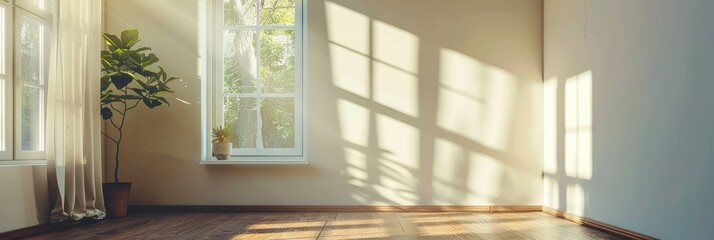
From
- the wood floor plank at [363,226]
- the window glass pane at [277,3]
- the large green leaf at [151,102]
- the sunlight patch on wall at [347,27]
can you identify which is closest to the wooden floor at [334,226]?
the wood floor plank at [363,226]

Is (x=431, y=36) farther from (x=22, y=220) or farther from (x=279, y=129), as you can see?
(x=22, y=220)

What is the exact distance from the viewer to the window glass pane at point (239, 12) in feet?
16.0

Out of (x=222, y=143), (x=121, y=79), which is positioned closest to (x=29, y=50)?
(x=121, y=79)

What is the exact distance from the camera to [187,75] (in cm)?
465

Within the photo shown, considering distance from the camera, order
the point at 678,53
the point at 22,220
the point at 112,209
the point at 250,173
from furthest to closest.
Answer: the point at 250,173
the point at 112,209
the point at 22,220
the point at 678,53

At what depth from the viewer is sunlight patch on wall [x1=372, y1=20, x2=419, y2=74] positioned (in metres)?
4.69

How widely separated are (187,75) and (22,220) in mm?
1630

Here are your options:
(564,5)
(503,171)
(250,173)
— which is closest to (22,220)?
(250,173)

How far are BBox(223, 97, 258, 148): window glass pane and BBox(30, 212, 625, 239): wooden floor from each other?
2.06 ft

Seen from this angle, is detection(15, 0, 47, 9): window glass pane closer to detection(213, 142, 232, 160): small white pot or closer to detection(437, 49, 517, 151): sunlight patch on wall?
detection(213, 142, 232, 160): small white pot

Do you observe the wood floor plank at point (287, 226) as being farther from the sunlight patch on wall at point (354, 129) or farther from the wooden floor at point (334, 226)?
the sunlight patch on wall at point (354, 129)

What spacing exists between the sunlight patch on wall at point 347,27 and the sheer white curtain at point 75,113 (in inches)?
62.6

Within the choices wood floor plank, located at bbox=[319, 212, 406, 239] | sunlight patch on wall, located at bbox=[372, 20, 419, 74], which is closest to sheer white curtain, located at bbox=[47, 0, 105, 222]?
wood floor plank, located at bbox=[319, 212, 406, 239]

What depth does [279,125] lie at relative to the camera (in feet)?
15.8
